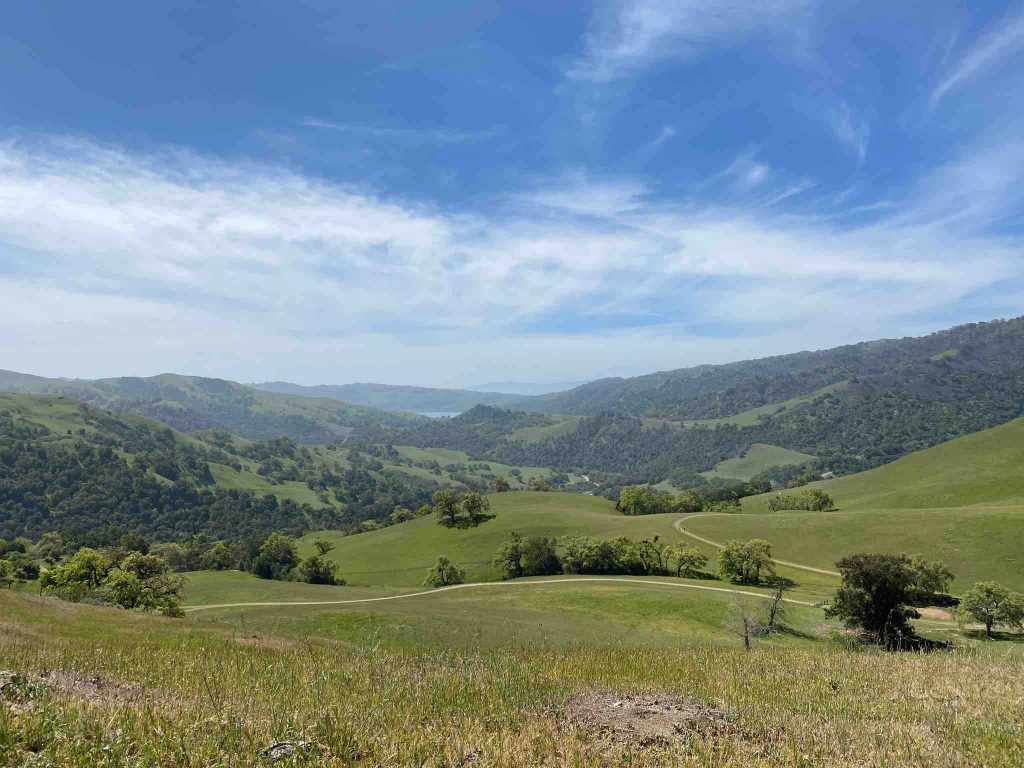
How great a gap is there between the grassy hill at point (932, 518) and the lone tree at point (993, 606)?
26644 mm

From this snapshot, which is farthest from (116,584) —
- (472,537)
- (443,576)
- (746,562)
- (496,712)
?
(472,537)

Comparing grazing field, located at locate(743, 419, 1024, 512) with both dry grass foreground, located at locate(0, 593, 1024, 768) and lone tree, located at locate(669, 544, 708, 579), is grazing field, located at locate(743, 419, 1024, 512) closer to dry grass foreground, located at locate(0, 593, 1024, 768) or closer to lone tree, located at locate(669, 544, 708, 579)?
lone tree, located at locate(669, 544, 708, 579)

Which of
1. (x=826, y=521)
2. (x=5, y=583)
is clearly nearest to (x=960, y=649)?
(x=826, y=521)

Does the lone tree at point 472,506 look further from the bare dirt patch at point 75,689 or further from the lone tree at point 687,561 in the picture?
the bare dirt patch at point 75,689

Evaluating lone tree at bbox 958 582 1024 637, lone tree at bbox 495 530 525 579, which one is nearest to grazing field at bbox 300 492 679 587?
lone tree at bbox 495 530 525 579

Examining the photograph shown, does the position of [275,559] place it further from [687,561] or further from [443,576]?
[687,561]

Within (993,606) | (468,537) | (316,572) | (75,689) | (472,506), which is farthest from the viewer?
(472,506)

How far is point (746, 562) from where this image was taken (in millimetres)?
78062

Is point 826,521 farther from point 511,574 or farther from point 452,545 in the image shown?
point 452,545

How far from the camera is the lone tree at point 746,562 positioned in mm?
77250

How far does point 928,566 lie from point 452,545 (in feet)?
311

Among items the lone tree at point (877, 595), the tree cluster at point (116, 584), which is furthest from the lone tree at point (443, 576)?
the lone tree at point (877, 595)

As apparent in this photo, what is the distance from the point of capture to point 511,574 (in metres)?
97.6

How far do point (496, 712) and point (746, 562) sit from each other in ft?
272
